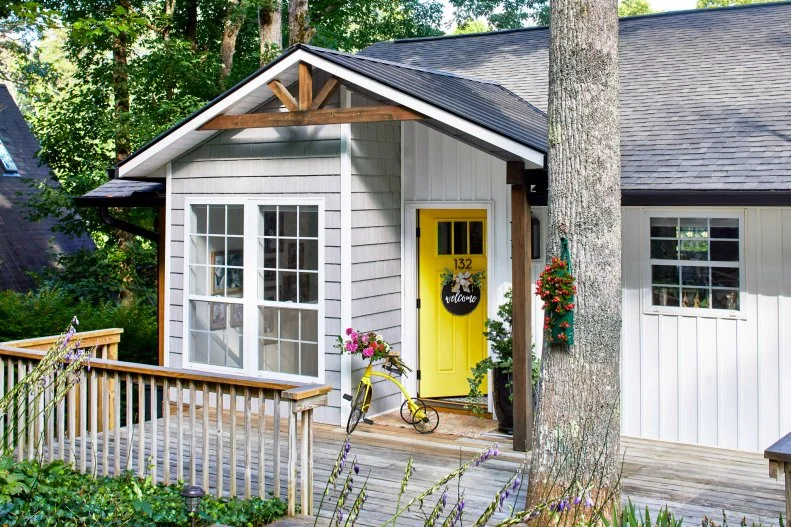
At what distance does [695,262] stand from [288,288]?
381cm

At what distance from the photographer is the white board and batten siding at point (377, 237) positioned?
9.30 meters

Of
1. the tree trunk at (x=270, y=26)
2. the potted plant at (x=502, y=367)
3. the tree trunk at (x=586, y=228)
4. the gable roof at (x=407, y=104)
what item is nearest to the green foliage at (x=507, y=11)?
the tree trunk at (x=270, y=26)

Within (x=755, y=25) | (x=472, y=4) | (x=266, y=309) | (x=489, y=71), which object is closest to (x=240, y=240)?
(x=266, y=309)

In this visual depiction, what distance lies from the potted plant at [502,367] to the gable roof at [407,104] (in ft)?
5.17

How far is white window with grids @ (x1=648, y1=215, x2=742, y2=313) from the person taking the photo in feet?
27.3

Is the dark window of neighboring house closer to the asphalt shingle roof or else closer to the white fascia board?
the white fascia board

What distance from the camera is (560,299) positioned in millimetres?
6215

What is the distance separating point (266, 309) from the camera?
9.88 m

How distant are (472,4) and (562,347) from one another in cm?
→ 2282

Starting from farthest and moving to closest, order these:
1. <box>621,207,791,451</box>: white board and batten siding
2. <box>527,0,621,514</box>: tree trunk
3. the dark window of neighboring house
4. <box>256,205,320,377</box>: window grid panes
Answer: the dark window of neighboring house
<box>256,205,320,377</box>: window grid panes
<box>621,207,791,451</box>: white board and batten siding
<box>527,0,621,514</box>: tree trunk

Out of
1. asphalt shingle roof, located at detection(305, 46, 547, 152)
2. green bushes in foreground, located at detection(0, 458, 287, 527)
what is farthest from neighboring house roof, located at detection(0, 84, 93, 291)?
green bushes in foreground, located at detection(0, 458, 287, 527)

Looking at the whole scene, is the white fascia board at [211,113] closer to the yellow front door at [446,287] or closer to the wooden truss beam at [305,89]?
the wooden truss beam at [305,89]

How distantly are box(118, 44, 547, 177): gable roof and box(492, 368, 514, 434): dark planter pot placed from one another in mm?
1987

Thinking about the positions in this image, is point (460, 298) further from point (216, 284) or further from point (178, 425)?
point (178, 425)
